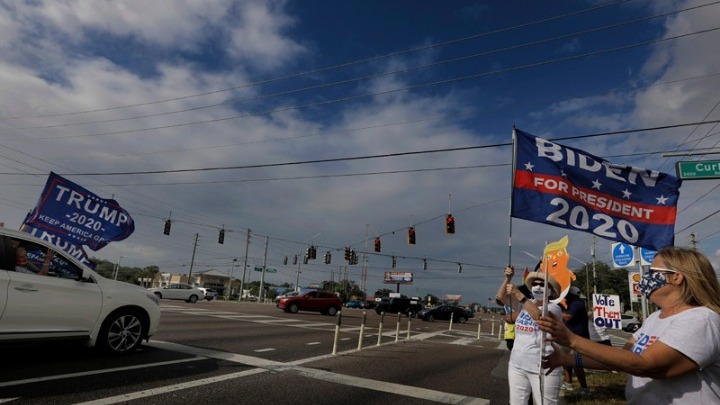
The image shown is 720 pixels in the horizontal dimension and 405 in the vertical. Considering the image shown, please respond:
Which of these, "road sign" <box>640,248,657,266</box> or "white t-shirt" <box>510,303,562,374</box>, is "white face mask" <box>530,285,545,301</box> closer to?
"white t-shirt" <box>510,303,562,374</box>

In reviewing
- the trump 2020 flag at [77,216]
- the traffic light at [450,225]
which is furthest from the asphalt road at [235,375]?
the traffic light at [450,225]

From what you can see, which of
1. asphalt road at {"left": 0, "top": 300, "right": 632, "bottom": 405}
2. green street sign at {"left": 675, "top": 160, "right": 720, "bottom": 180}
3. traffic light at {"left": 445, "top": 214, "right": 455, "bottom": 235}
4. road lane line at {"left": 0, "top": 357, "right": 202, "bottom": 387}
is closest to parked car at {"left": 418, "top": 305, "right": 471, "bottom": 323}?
traffic light at {"left": 445, "top": 214, "right": 455, "bottom": 235}

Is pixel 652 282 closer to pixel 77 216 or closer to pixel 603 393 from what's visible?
pixel 603 393

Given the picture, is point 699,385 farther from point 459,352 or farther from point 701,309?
point 459,352

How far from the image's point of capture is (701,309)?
2094 mm

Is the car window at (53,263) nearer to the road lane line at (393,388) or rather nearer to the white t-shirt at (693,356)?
the road lane line at (393,388)

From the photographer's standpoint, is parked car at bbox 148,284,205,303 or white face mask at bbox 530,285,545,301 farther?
parked car at bbox 148,284,205,303

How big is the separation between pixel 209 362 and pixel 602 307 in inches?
465

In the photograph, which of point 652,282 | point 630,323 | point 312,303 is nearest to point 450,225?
point 312,303

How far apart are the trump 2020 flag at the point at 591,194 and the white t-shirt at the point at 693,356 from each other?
3370 mm

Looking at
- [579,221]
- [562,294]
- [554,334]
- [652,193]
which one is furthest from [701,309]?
[652,193]

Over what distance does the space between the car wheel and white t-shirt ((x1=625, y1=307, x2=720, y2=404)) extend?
23.3 ft

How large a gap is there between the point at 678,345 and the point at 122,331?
24.3 feet

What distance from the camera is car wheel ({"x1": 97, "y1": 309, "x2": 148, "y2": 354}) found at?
6.70 m
